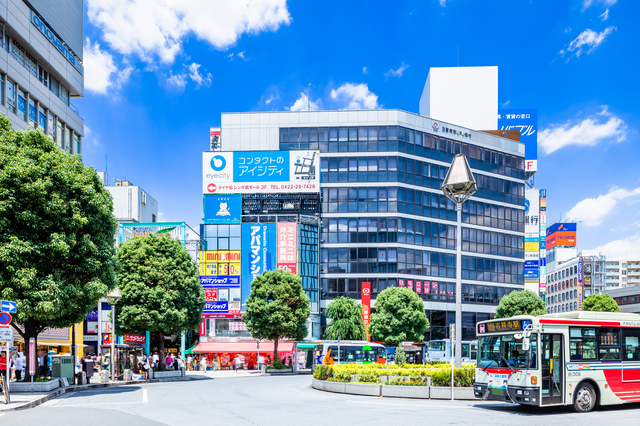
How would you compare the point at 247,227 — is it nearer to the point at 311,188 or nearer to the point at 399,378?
the point at 311,188

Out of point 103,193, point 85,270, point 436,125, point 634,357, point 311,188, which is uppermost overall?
point 436,125

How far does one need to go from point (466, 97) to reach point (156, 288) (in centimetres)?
6290

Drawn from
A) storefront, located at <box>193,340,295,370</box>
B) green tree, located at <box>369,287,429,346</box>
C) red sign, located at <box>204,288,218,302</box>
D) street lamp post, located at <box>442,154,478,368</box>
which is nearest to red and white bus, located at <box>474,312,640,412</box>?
street lamp post, located at <box>442,154,478,368</box>

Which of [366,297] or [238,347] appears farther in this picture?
[366,297]

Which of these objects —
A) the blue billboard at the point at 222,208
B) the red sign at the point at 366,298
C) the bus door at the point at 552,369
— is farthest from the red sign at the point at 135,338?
the bus door at the point at 552,369

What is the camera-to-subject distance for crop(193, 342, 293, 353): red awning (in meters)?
54.1

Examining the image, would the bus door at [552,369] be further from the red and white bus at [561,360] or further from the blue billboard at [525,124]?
the blue billboard at [525,124]

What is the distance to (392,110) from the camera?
64.8 meters

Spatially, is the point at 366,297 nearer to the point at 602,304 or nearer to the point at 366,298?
the point at 366,298

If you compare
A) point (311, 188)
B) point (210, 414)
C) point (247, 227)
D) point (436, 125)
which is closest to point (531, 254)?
point (436, 125)

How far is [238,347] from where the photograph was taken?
181 feet

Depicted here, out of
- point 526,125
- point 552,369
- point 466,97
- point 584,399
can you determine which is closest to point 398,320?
point 584,399

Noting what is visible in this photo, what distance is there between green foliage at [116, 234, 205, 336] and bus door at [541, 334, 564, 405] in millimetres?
24578

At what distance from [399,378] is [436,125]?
50.5 metres
